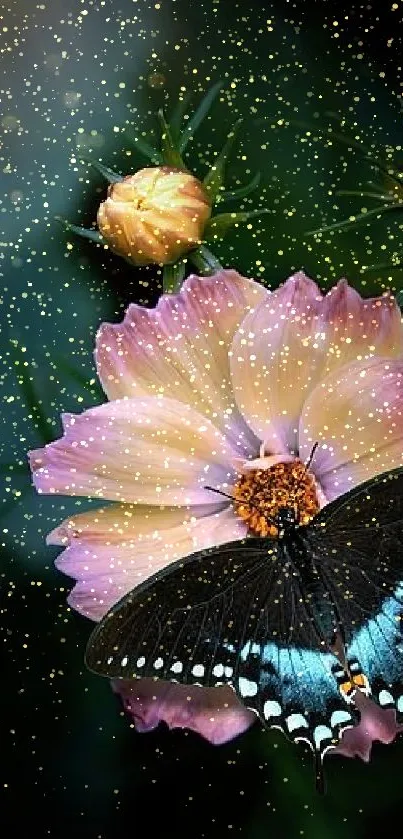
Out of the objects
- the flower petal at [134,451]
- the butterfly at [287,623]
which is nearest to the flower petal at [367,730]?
the butterfly at [287,623]

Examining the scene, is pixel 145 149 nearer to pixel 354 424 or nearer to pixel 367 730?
pixel 354 424

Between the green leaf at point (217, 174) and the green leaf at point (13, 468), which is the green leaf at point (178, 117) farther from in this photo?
the green leaf at point (13, 468)

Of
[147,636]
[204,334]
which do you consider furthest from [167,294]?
[147,636]

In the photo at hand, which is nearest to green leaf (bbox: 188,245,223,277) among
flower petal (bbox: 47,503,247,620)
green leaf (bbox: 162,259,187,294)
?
green leaf (bbox: 162,259,187,294)

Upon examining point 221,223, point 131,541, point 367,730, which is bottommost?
point 367,730

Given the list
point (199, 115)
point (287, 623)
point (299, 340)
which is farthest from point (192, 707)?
point (199, 115)

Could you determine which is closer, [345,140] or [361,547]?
[361,547]

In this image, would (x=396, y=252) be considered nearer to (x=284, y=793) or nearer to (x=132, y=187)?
(x=132, y=187)
